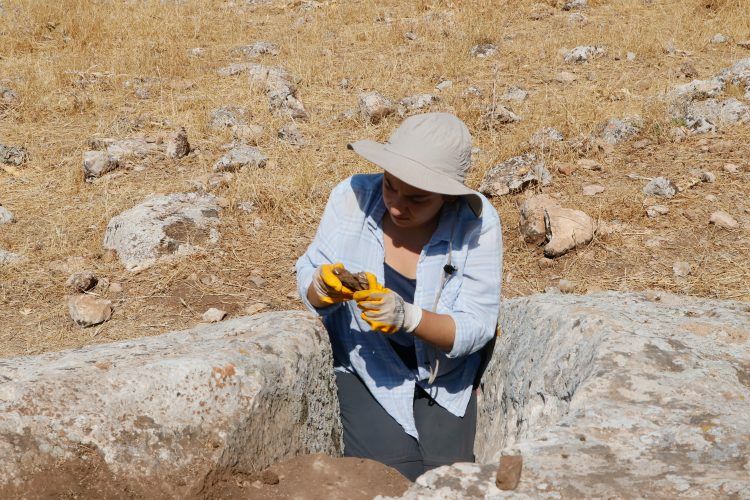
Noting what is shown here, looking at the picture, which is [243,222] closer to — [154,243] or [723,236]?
[154,243]

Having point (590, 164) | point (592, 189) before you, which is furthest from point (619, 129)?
point (592, 189)

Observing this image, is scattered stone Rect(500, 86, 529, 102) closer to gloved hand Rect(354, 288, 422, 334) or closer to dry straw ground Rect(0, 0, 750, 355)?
dry straw ground Rect(0, 0, 750, 355)

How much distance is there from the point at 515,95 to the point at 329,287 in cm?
402

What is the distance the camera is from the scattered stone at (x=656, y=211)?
4133mm

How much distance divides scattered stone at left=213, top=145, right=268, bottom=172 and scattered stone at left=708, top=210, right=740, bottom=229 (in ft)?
8.75

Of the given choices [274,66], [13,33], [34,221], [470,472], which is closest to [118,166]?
[34,221]

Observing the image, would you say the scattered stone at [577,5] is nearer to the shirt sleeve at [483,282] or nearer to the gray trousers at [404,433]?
the shirt sleeve at [483,282]

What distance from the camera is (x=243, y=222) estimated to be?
4.34 m

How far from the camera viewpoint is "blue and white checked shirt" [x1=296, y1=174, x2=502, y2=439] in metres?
2.28

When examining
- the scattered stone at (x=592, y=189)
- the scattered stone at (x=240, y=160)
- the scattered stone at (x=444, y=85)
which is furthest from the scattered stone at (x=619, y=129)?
the scattered stone at (x=240, y=160)

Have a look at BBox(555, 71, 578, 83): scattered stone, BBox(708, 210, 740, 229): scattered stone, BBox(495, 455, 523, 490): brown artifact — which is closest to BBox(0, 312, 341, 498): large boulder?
BBox(495, 455, 523, 490): brown artifact

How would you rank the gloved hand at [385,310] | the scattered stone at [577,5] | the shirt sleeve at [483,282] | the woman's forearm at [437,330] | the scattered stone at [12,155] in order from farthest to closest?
the scattered stone at [577,5] → the scattered stone at [12,155] → the shirt sleeve at [483,282] → the woman's forearm at [437,330] → the gloved hand at [385,310]

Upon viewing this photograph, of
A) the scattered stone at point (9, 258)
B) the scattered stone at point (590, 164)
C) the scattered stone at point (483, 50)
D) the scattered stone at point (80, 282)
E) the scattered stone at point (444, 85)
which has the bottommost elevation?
the scattered stone at point (590, 164)

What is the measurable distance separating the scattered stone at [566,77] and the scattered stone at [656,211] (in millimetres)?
2103
